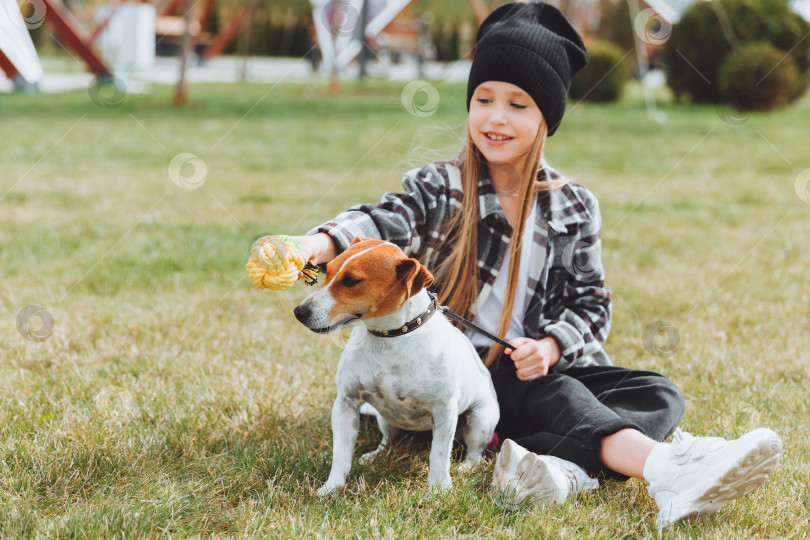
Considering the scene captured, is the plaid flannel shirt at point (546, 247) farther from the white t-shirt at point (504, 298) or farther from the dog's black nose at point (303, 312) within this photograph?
the dog's black nose at point (303, 312)

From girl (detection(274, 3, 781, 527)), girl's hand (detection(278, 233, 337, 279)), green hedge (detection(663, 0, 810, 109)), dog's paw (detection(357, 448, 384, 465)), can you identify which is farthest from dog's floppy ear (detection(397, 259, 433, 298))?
green hedge (detection(663, 0, 810, 109))

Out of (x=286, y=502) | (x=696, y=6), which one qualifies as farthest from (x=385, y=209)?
(x=696, y=6)

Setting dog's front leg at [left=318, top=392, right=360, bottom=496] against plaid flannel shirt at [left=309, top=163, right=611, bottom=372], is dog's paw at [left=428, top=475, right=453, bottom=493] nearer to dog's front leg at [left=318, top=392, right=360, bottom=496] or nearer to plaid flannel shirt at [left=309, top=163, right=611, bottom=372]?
dog's front leg at [left=318, top=392, right=360, bottom=496]

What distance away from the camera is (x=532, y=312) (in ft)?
9.93

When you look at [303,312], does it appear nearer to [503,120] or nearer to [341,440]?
[341,440]

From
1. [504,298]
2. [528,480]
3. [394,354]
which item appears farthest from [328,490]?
[504,298]

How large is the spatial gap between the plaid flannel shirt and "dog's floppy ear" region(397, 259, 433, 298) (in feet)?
1.92

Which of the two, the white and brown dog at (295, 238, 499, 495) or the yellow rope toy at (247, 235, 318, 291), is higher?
the yellow rope toy at (247, 235, 318, 291)

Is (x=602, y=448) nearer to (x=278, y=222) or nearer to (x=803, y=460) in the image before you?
(x=803, y=460)

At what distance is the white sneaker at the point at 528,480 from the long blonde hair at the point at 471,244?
1.63 feet

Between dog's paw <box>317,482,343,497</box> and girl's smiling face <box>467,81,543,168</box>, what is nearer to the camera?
dog's paw <box>317,482,343,497</box>

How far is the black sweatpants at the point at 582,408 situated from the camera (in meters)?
2.65

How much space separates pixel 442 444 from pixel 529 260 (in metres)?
0.85

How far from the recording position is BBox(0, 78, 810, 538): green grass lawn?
2.39m
